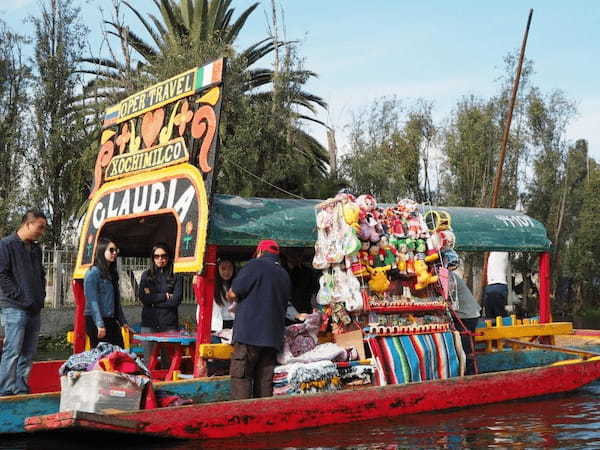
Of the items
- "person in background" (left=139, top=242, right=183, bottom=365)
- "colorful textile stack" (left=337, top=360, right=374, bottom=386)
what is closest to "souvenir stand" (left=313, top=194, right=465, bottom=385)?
"colorful textile stack" (left=337, top=360, right=374, bottom=386)

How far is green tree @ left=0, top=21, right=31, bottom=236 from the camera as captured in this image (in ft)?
74.5

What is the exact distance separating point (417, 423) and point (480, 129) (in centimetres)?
2245

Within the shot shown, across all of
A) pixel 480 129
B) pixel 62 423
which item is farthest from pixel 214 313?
pixel 480 129

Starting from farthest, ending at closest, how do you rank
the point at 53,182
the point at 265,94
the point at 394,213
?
1. the point at 265,94
2. the point at 53,182
3. the point at 394,213

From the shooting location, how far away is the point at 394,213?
9.91m

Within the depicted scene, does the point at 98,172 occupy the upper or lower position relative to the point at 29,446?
upper

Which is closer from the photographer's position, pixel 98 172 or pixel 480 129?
pixel 98 172

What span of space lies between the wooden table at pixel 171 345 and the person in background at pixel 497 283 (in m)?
5.74

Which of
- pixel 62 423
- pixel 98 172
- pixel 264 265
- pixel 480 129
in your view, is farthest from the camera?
pixel 480 129

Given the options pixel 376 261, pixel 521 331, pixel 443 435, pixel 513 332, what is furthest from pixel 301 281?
pixel 443 435

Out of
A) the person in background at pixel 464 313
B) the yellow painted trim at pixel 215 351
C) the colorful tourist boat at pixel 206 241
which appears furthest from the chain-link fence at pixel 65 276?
the yellow painted trim at pixel 215 351

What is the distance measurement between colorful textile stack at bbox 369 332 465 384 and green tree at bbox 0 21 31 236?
626 inches

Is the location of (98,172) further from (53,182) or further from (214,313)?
(53,182)

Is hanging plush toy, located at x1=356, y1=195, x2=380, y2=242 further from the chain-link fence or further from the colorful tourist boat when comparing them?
the chain-link fence
